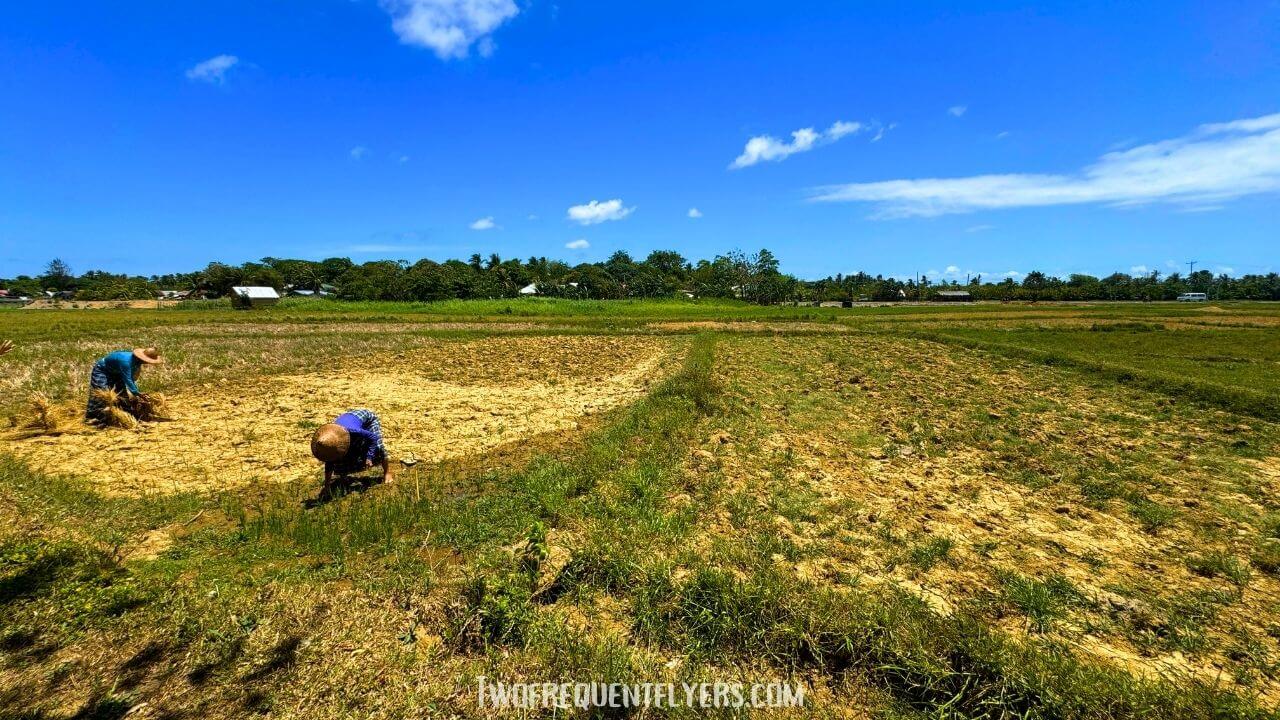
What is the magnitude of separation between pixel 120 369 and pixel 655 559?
396 inches

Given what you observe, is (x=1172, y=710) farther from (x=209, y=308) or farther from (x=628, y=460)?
(x=209, y=308)

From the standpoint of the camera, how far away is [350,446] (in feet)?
18.6

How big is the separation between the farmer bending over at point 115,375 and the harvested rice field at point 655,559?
53cm

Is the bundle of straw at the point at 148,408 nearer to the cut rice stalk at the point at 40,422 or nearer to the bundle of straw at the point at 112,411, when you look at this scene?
the bundle of straw at the point at 112,411

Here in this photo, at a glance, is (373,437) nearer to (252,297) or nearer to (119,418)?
(119,418)

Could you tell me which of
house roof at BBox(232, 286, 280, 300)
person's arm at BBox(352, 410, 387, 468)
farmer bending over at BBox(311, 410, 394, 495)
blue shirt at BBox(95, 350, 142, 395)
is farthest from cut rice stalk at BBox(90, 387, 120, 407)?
house roof at BBox(232, 286, 280, 300)

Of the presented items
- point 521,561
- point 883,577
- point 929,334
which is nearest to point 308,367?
point 521,561

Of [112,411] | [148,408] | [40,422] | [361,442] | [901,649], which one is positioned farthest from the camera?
[148,408]

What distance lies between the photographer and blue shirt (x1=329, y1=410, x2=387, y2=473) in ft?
18.8

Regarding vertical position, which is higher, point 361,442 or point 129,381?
point 129,381

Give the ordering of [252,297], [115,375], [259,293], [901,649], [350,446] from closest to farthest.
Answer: [901,649]
[350,446]
[115,375]
[252,297]
[259,293]

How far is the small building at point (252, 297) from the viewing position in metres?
52.5

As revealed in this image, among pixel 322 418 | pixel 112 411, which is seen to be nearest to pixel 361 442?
pixel 322 418

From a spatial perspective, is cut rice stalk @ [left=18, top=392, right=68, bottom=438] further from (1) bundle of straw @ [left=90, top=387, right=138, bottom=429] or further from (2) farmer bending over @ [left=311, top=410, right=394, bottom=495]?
(2) farmer bending over @ [left=311, top=410, right=394, bottom=495]
